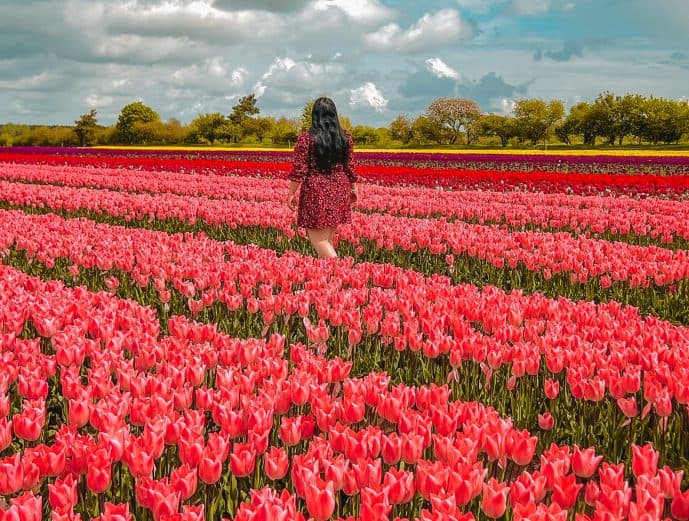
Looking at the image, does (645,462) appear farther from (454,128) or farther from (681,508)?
(454,128)

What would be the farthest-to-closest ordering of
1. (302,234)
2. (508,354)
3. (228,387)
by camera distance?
1. (302,234)
2. (508,354)
3. (228,387)

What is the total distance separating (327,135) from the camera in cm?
810

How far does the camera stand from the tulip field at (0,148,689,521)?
2246mm

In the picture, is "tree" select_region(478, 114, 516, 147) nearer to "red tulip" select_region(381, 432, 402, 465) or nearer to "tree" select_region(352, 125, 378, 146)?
"tree" select_region(352, 125, 378, 146)

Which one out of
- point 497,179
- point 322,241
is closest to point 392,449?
point 322,241

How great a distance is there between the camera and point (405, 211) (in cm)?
1403

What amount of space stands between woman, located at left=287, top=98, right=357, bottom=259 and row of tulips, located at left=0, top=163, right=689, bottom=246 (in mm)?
4272

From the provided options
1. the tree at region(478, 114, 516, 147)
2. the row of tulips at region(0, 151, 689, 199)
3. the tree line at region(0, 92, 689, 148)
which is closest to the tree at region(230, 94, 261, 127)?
the tree line at region(0, 92, 689, 148)

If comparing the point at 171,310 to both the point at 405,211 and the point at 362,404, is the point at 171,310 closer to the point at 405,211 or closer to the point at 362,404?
the point at 362,404

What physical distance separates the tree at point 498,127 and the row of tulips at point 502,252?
7520 centimetres

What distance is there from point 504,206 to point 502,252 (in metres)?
5.89

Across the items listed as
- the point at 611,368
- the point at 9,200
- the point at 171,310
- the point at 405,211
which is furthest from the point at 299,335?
the point at 9,200

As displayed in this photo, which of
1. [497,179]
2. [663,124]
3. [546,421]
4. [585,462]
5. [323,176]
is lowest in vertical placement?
[546,421]

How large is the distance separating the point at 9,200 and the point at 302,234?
286 inches
